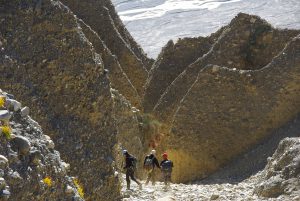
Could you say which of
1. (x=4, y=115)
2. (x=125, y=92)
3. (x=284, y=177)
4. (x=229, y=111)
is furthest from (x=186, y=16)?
(x=4, y=115)

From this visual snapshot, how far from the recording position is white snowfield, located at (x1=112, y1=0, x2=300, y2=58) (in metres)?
65.2

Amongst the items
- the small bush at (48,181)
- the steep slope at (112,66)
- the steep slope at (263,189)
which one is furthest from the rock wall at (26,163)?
the steep slope at (112,66)

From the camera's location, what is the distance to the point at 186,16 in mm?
73875

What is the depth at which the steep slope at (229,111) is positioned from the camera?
19.4m

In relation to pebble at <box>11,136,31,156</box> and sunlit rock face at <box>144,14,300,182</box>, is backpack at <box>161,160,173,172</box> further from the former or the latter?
pebble at <box>11,136,31,156</box>

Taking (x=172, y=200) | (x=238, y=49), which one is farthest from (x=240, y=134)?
(x=172, y=200)

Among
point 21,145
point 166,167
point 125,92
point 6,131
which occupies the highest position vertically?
point 6,131

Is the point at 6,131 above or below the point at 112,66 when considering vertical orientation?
above

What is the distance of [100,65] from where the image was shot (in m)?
11.4

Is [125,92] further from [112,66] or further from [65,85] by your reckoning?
[65,85]

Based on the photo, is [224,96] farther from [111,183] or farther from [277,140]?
[111,183]

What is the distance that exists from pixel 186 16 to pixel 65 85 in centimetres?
6421

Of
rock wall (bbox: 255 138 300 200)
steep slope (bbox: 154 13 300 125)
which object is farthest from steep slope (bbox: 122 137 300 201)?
steep slope (bbox: 154 13 300 125)

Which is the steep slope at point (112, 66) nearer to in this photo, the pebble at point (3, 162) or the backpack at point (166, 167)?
the backpack at point (166, 167)
